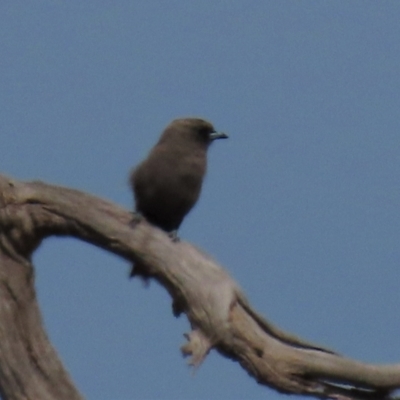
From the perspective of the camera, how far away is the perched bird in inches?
278

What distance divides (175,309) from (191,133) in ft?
4.91

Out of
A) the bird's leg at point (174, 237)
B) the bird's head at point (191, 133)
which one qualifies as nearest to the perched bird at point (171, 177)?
the bird's head at point (191, 133)

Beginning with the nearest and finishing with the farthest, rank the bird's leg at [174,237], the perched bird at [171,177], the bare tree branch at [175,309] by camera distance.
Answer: the bare tree branch at [175,309], the bird's leg at [174,237], the perched bird at [171,177]

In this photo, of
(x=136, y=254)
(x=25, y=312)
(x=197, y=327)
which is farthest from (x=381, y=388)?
(x=25, y=312)

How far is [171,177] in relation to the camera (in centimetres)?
706

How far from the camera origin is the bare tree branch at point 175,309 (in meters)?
5.80

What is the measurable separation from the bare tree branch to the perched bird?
799 mm

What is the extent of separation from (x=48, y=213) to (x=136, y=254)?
0.50 m

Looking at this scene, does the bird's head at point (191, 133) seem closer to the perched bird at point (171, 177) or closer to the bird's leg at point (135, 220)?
the perched bird at point (171, 177)

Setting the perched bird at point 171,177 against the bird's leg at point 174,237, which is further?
the perched bird at point 171,177

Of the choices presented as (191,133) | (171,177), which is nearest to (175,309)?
(171,177)

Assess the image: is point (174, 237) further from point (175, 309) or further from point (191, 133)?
point (191, 133)

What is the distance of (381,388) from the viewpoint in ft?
19.2

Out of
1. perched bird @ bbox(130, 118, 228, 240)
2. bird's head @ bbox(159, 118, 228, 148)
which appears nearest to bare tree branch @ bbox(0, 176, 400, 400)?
perched bird @ bbox(130, 118, 228, 240)
